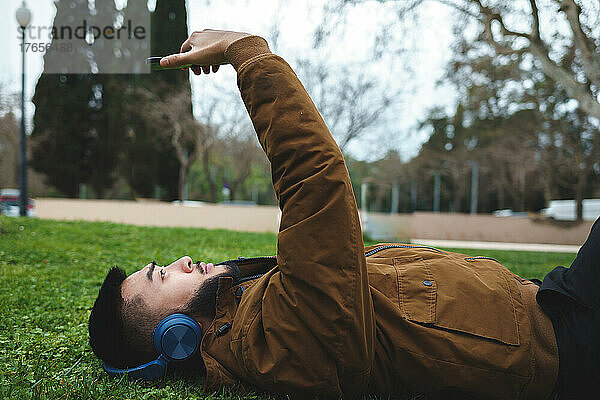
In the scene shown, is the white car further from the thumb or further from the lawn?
the thumb

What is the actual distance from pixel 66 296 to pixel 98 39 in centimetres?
1799

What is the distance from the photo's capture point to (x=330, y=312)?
1500mm

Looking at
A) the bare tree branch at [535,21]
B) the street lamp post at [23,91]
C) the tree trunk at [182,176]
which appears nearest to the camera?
the street lamp post at [23,91]

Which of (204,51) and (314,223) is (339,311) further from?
(204,51)

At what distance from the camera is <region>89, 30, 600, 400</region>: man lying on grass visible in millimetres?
1521

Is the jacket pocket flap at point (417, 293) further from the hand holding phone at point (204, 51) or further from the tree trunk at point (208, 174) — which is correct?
the tree trunk at point (208, 174)

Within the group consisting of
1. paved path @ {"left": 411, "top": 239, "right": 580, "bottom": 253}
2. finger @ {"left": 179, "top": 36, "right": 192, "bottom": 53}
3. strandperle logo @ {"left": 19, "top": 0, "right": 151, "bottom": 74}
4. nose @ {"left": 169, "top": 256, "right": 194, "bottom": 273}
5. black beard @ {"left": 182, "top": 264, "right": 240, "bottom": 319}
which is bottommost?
paved path @ {"left": 411, "top": 239, "right": 580, "bottom": 253}

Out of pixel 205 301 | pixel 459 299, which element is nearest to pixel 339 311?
pixel 459 299

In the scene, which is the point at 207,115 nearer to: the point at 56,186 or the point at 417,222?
the point at 56,186

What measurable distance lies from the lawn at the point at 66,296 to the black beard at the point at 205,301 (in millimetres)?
294

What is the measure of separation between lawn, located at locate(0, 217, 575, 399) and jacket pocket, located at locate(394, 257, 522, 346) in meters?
0.77

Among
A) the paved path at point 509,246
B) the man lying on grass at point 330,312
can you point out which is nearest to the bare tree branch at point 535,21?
the paved path at point 509,246

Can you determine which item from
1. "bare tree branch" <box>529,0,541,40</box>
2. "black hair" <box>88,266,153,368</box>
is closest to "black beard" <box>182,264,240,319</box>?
"black hair" <box>88,266,153,368</box>

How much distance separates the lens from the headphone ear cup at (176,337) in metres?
1.78
